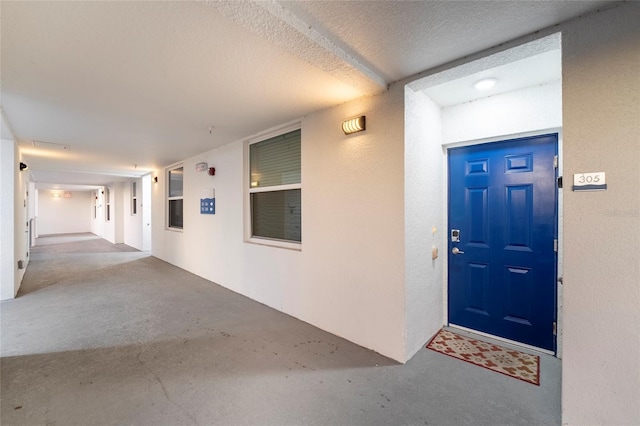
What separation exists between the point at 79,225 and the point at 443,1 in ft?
61.6

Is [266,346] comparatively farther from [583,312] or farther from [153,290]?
[153,290]

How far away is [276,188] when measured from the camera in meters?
3.69

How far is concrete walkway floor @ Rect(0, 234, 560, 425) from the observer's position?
5.69ft

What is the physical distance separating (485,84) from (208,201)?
4.38 m

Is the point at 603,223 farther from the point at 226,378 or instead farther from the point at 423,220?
the point at 226,378

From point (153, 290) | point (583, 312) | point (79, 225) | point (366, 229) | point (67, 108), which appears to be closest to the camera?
point (583, 312)

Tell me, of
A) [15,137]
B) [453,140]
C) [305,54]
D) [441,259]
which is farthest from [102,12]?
[15,137]

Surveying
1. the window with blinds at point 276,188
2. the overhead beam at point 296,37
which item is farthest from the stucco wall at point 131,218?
the overhead beam at point 296,37

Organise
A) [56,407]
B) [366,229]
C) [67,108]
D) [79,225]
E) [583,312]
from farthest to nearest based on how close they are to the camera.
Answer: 1. [79,225]
2. [67,108]
3. [366,229]
4. [56,407]
5. [583,312]

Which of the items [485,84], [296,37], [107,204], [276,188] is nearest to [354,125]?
[296,37]

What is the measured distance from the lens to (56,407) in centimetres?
180

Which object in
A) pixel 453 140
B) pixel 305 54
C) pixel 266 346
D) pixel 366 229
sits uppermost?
pixel 305 54

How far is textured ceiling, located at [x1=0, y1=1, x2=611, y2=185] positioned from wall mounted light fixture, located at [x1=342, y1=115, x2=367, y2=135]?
0.80ft

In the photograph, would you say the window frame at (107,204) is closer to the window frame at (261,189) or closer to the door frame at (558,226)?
the window frame at (261,189)
